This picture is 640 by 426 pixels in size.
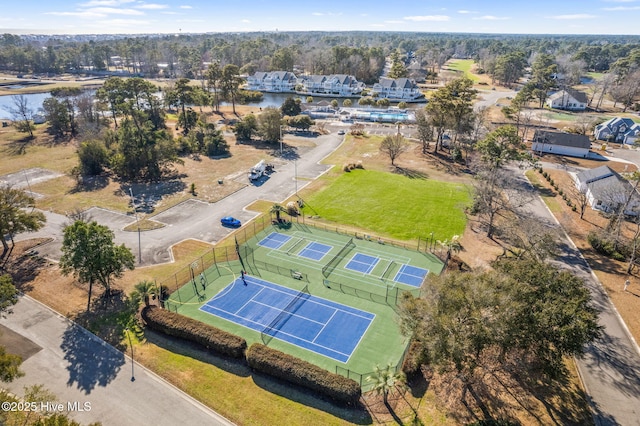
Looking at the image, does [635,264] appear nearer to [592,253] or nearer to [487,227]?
[592,253]

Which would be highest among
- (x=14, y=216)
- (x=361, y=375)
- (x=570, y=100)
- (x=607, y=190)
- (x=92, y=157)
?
(x=570, y=100)

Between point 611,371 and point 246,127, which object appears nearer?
point 611,371

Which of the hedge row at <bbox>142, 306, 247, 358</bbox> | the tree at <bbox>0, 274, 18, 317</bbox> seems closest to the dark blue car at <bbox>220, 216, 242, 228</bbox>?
the hedge row at <bbox>142, 306, 247, 358</bbox>

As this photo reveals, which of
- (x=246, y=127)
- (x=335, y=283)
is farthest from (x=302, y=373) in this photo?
(x=246, y=127)

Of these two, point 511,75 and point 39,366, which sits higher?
point 511,75

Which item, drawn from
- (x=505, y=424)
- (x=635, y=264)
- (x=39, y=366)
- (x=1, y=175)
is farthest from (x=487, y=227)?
(x=1, y=175)

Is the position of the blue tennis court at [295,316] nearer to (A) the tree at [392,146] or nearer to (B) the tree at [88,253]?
(B) the tree at [88,253]

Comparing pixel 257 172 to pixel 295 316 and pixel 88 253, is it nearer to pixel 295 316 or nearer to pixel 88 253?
pixel 88 253

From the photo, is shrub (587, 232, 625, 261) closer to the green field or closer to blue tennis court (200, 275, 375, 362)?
the green field
